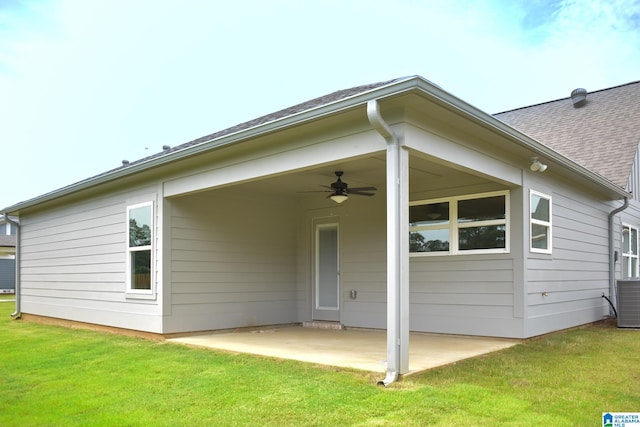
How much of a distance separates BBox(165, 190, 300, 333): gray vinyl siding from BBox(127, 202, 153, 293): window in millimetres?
435

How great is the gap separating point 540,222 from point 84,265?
25.5 ft

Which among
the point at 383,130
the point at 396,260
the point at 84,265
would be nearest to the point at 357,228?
the point at 396,260

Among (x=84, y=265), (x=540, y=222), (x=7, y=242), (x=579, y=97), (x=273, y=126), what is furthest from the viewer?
(x=7, y=242)

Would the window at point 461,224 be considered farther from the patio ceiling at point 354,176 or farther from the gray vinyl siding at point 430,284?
the patio ceiling at point 354,176

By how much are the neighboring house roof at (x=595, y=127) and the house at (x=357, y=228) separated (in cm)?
11

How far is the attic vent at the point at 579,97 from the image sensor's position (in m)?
13.5

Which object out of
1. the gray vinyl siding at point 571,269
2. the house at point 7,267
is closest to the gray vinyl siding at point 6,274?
the house at point 7,267

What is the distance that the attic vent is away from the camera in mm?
13469

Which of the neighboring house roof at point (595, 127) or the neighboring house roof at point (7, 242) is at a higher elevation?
the neighboring house roof at point (595, 127)

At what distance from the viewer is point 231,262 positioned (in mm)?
8461

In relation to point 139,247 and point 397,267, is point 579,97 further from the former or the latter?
point 139,247

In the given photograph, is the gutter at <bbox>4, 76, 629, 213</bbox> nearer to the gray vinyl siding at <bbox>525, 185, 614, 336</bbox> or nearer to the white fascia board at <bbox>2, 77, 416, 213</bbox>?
the white fascia board at <bbox>2, 77, 416, 213</bbox>

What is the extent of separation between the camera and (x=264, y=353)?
6062 mm
